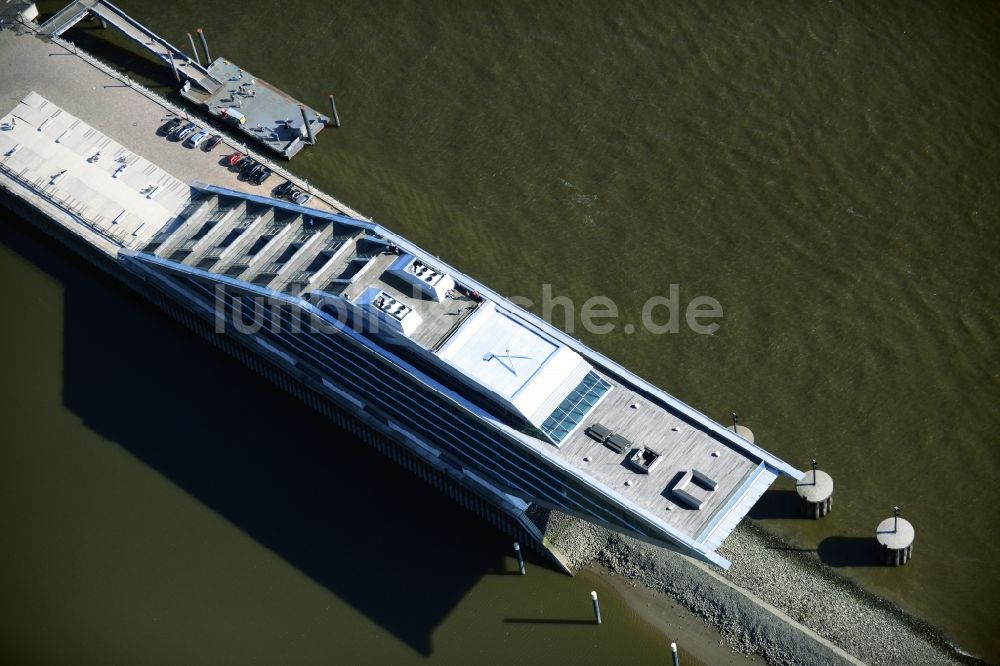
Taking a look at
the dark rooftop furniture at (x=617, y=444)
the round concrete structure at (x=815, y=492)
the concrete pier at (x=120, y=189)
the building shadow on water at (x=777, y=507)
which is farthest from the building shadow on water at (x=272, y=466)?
the round concrete structure at (x=815, y=492)

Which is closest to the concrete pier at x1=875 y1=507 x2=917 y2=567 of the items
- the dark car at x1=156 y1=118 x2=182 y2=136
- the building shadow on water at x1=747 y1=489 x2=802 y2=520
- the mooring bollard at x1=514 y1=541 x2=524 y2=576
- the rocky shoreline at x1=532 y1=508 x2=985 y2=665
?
the rocky shoreline at x1=532 y1=508 x2=985 y2=665

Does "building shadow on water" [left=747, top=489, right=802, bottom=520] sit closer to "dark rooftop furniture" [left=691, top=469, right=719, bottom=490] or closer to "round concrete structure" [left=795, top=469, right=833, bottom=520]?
"round concrete structure" [left=795, top=469, right=833, bottom=520]

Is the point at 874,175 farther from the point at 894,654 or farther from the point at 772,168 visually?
the point at 894,654

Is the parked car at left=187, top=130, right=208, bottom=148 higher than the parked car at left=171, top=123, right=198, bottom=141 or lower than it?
lower

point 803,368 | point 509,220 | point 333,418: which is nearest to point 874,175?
point 803,368

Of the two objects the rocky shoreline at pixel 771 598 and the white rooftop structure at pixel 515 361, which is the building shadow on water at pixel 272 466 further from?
the white rooftop structure at pixel 515 361

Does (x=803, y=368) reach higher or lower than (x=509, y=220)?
lower
